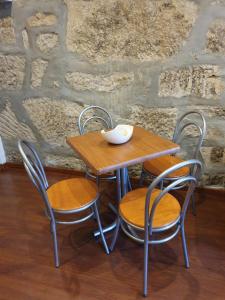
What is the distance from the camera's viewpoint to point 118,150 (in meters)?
1.47

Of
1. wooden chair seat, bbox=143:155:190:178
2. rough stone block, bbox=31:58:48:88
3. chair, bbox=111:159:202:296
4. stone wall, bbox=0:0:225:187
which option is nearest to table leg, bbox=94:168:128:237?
chair, bbox=111:159:202:296

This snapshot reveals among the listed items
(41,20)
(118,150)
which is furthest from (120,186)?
(41,20)

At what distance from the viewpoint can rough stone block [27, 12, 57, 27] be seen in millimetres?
2062

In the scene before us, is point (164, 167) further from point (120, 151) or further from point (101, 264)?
point (101, 264)

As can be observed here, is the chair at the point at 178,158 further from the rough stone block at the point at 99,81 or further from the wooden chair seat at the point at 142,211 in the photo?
the rough stone block at the point at 99,81

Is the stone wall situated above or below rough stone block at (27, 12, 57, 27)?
below

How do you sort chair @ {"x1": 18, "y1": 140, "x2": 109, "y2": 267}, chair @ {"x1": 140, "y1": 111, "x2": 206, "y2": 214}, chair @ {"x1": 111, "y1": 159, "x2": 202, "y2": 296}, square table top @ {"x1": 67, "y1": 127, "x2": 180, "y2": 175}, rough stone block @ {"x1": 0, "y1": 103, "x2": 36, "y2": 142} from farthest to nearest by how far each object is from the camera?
rough stone block @ {"x1": 0, "y1": 103, "x2": 36, "y2": 142}, chair @ {"x1": 140, "y1": 111, "x2": 206, "y2": 214}, chair @ {"x1": 18, "y1": 140, "x2": 109, "y2": 267}, square table top @ {"x1": 67, "y1": 127, "x2": 180, "y2": 175}, chair @ {"x1": 111, "y1": 159, "x2": 202, "y2": 296}

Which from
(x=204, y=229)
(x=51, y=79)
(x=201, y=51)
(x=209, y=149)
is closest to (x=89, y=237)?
(x=204, y=229)

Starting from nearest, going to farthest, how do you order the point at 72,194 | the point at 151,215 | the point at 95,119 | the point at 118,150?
1. the point at 151,215
2. the point at 118,150
3. the point at 72,194
4. the point at 95,119

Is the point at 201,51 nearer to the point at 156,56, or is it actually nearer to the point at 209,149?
the point at 156,56

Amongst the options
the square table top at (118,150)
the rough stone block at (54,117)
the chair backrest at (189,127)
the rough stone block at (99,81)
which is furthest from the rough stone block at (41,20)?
the chair backrest at (189,127)

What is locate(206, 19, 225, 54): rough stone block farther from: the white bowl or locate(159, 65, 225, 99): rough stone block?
the white bowl

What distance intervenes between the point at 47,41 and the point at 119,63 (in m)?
0.64

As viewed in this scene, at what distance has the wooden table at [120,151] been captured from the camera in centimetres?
133
